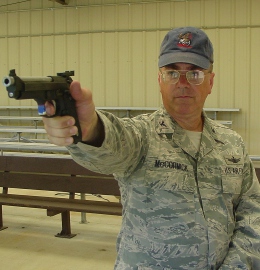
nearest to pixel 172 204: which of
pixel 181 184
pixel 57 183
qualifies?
pixel 181 184

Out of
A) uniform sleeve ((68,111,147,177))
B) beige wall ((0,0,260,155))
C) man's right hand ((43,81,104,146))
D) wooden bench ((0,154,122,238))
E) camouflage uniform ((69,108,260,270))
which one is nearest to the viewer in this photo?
man's right hand ((43,81,104,146))

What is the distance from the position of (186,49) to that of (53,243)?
2.81 m

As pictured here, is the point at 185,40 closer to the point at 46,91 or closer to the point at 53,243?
the point at 46,91

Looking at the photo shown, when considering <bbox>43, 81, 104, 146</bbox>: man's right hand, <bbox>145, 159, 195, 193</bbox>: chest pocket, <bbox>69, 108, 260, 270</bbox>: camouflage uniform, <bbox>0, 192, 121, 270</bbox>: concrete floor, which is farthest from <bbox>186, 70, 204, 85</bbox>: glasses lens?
<bbox>0, 192, 121, 270</bbox>: concrete floor

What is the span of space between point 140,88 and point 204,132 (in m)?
6.70

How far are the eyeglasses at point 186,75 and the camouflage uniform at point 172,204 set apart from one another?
13 cm

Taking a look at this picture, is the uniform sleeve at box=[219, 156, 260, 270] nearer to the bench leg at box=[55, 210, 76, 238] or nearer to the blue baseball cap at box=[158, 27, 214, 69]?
the blue baseball cap at box=[158, 27, 214, 69]

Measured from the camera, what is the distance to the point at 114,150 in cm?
117

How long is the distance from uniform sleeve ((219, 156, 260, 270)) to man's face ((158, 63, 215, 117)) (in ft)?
1.05

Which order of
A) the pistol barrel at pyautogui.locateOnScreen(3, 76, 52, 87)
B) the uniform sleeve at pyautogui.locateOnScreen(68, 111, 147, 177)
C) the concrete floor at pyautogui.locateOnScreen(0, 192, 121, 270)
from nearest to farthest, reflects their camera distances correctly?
the pistol barrel at pyautogui.locateOnScreen(3, 76, 52, 87), the uniform sleeve at pyautogui.locateOnScreen(68, 111, 147, 177), the concrete floor at pyautogui.locateOnScreen(0, 192, 121, 270)

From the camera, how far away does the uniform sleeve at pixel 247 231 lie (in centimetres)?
143

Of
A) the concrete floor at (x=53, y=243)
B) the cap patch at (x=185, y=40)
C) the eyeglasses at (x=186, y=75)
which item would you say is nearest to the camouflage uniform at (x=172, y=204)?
the eyeglasses at (x=186, y=75)

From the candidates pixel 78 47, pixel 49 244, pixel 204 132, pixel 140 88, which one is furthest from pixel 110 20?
pixel 204 132

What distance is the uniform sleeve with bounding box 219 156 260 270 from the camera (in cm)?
143
